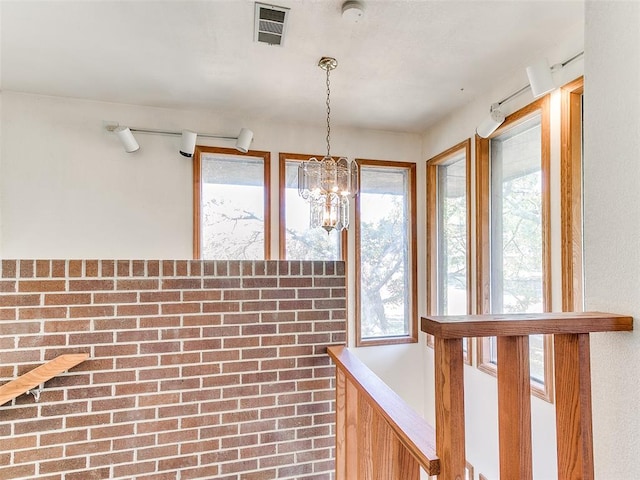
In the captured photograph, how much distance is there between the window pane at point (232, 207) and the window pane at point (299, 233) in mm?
256

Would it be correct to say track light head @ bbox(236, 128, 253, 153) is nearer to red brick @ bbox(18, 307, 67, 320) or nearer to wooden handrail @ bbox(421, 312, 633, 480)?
red brick @ bbox(18, 307, 67, 320)

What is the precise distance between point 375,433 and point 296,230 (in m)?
2.41

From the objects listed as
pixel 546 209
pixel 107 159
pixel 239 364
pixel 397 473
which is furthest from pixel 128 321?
pixel 546 209

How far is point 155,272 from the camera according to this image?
1857 mm

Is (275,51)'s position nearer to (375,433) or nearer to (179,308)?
(179,308)

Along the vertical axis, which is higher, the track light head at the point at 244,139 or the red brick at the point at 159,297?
the track light head at the point at 244,139

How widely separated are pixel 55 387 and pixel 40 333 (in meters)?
0.27

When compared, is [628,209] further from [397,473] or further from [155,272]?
[155,272]

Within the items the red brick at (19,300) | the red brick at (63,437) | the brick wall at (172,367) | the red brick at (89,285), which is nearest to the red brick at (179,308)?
the brick wall at (172,367)

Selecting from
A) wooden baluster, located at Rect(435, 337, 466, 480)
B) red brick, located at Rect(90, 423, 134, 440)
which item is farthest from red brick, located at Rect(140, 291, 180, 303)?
wooden baluster, located at Rect(435, 337, 466, 480)

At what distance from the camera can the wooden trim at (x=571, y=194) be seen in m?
2.04

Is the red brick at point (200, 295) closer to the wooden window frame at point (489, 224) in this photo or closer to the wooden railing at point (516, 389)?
the wooden railing at point (516, 389)

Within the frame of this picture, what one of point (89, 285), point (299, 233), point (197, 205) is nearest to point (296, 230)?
point (299, 233)

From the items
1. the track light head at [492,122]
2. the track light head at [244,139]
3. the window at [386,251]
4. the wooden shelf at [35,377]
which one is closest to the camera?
the wooden shelf at [35,377]
